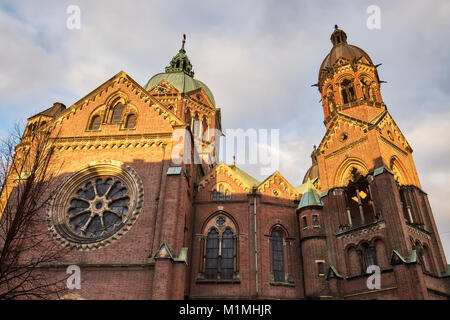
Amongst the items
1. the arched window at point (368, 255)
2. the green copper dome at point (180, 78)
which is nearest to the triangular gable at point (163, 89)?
the green copper dome at point (180, 78)

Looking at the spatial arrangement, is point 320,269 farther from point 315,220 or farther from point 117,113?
point 117,113

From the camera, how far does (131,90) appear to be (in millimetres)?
27266

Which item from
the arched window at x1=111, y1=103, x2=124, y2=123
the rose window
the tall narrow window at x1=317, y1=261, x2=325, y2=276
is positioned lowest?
the tall narrow window at x1=317, y1=261, x2=325, y2=276

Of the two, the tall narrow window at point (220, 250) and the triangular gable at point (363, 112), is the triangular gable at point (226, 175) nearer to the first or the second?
the tall narrow window at point (220, 250)

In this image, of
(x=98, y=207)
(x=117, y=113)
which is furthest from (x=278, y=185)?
(x=117, y=113)

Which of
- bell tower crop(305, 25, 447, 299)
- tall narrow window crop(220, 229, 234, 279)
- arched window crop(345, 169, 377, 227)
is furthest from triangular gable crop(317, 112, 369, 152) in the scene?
tall narrow window crop(220, 229, 234, 279)

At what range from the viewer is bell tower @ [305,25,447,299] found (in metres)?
21.5

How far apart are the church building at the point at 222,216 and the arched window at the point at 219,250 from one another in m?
0.07

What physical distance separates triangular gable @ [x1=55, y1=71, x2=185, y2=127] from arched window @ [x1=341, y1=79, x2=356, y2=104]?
51.0ft

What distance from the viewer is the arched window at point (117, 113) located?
2647 centimetres

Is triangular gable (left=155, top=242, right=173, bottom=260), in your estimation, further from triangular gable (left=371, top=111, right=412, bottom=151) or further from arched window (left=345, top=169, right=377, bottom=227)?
triangular gable (left=371, top=111, right=412, bottom=151)

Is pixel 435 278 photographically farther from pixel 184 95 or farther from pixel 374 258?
pixel 184 95

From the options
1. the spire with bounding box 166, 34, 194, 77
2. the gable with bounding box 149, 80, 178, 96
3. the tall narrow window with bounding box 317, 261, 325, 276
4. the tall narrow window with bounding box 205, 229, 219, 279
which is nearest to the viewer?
the tall narrow window with bounding box 317, 261, 325, 276
